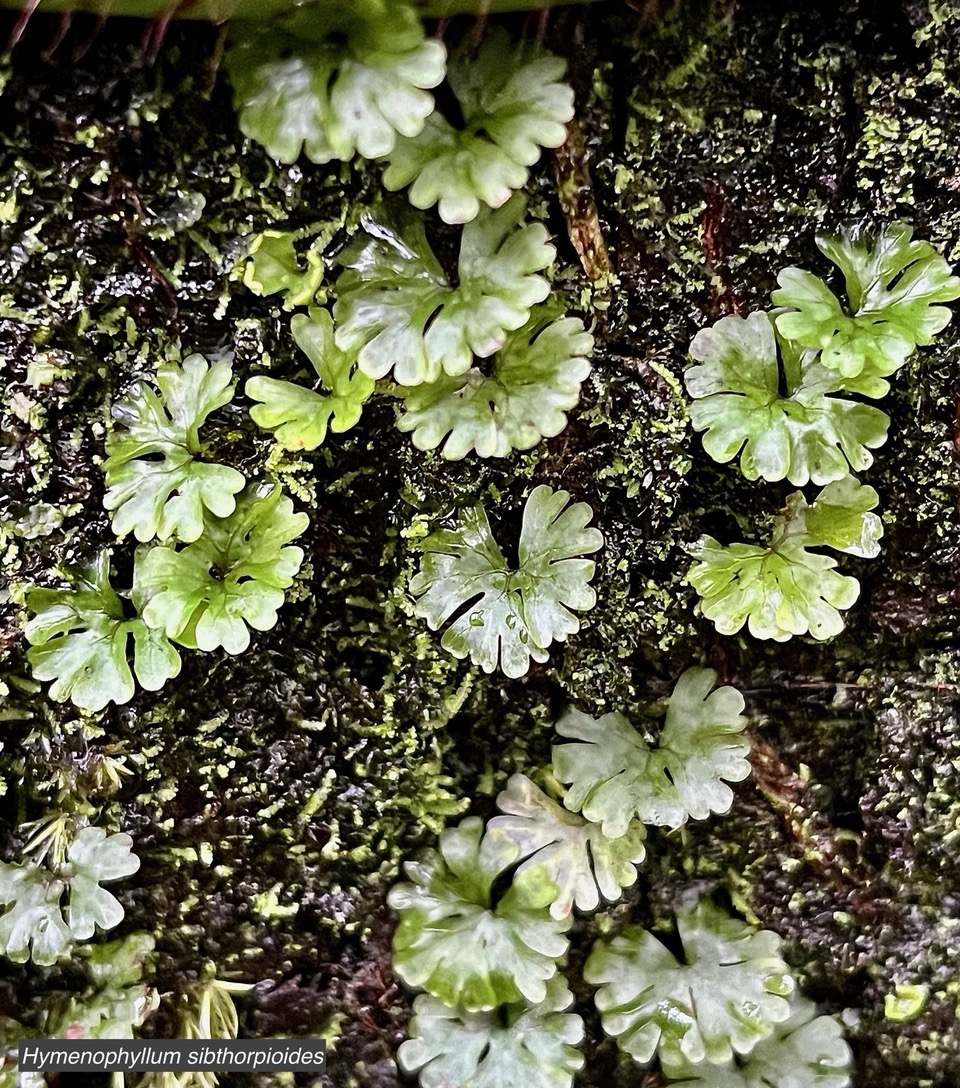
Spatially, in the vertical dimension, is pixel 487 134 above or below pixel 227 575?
above

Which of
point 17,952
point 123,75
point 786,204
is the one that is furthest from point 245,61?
point 17,952

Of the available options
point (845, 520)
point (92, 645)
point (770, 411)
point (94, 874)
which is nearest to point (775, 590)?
point (845, 520)

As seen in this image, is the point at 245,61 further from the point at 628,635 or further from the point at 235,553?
the point at 628,635

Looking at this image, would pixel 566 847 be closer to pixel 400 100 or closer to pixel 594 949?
pixel 594 949

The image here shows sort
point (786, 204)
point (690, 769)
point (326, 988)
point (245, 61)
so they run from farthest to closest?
point (326, 988) → point (690, 769) → point (786, 204) → point (245, 61)

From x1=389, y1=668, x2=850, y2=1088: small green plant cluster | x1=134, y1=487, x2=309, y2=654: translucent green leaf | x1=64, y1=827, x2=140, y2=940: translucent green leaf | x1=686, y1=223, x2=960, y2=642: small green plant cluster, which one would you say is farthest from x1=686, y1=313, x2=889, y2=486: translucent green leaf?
x1=64, y1=827, x2=140, y2=940: translucent green leaf

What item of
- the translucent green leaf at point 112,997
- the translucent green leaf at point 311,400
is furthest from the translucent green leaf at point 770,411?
the translucent green leaf at point 112,997
